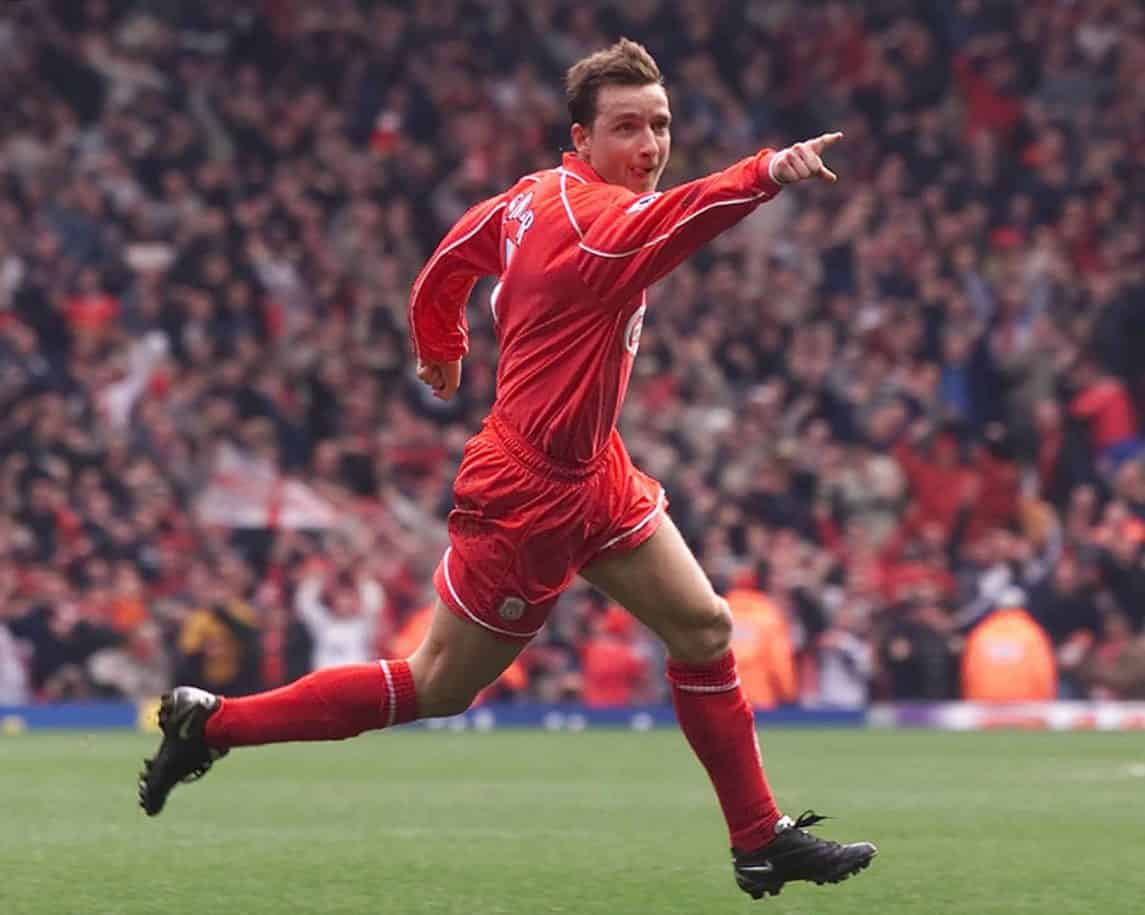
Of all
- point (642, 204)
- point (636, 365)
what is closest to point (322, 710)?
point (642, 204)

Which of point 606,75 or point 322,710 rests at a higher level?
point 606,75

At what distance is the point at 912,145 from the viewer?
68.7 ft

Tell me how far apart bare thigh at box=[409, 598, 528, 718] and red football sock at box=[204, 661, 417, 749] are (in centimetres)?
4

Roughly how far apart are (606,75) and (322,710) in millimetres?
1732

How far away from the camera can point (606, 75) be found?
6.20 metres

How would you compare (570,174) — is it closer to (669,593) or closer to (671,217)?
(671,217)

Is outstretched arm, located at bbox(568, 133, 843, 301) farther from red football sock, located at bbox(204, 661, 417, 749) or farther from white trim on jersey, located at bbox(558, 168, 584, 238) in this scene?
red football sock, located at bbox(204, 661, 417, 749)

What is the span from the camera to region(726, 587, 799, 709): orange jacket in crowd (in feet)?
55.7

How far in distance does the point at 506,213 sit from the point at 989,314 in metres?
13.8

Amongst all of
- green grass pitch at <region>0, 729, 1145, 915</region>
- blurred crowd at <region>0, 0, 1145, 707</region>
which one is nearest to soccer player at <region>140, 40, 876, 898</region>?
green grass pitch at <region>0, 729, 1145, 915</region>

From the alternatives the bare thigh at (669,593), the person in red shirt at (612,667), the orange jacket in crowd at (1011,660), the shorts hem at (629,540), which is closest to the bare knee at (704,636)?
the bare thigh at (669,593)

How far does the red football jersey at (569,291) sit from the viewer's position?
230 inches

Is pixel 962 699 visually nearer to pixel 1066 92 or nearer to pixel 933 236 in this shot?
pixel 933 236

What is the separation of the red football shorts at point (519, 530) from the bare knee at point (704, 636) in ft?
0.90
